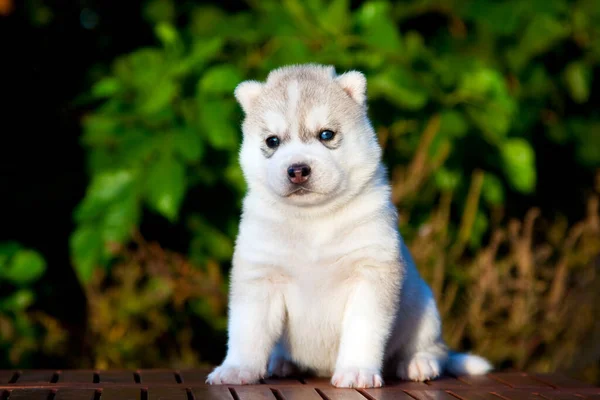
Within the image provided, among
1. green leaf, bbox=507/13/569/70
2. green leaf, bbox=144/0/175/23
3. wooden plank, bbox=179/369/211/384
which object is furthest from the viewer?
green leaf, bbox=144/0/175/23

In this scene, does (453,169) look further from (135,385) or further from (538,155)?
(135,385)

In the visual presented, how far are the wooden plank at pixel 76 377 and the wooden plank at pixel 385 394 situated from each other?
1227 millimetres

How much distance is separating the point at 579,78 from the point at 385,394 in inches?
164

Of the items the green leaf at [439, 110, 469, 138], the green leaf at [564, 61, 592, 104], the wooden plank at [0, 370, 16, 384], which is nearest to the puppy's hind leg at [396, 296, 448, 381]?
the wooden plank at [0, 370, 16, 384]

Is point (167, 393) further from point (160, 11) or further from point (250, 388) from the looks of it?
point (160, 11)

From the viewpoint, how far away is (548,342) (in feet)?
20.9

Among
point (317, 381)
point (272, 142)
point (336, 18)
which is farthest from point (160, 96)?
point (317, 381)

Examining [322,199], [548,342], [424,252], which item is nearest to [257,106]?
[322,199]

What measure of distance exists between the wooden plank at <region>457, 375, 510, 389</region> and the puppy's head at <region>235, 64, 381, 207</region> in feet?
3.29

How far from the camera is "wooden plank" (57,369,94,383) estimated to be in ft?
12.3

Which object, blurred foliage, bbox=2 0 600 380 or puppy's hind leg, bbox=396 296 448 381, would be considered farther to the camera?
blurred foliage, bbox=2 0 600 380

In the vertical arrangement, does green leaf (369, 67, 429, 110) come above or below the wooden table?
above

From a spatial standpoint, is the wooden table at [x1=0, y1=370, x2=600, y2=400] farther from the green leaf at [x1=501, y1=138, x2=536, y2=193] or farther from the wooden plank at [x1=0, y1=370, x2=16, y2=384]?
the green leaf at [x1=501, y1=138, x2=536, y2=193]

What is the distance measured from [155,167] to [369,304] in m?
2.51
